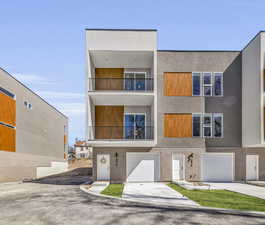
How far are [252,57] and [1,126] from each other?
20.2 metres

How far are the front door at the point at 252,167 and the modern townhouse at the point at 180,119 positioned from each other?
7cm

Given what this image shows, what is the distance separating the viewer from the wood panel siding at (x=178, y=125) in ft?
58.3

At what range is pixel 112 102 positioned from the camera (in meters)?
18.0

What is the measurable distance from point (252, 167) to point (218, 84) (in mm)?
6641

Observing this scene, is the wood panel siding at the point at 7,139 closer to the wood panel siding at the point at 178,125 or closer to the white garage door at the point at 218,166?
the wood panel siding at the point at 178,125

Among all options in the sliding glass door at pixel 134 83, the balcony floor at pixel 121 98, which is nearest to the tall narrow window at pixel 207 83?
the balcony floor at pixel 121 98

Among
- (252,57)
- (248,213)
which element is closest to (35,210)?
(248,213)

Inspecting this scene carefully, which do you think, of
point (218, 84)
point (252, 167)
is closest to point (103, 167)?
point (218, 84)

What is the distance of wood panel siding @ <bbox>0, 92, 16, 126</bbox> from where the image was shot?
69.2 ft

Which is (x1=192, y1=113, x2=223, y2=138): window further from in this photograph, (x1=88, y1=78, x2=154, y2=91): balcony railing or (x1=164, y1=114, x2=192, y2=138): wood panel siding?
(x1=88, y1=78, x2=154, y2=91): balcony railing

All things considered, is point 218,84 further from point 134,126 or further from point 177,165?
point 134,126

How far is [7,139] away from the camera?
21.8 meters

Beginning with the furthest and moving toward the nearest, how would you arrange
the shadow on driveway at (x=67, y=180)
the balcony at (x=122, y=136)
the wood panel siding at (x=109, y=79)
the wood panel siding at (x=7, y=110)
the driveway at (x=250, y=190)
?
the wood panel siding at (x=7, y=110), the shadow on driveway at (x=67, y=180), the wood panel siding at (x=109, y=79), the balcony at (x=122, y=136), the driveway at (x=250, y=190)

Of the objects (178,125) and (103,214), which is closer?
(103,214)
